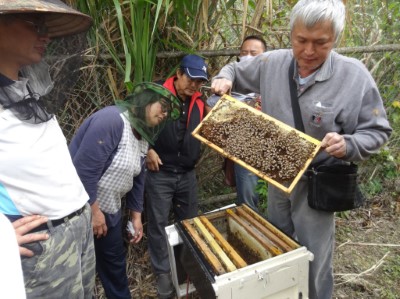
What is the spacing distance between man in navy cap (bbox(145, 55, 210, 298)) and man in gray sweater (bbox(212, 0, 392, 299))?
21.2 inches

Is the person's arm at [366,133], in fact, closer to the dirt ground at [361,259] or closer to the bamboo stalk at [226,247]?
the bamboo stalk at [226,247]

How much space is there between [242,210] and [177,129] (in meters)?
0.97

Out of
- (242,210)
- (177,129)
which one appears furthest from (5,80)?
(242,210)

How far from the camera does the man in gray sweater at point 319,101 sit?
5.97 ft

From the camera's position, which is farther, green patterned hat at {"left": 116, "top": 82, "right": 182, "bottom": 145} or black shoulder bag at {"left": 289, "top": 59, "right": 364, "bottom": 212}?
green patterned hat at {"left": 116, "top": 82, "right": 182, "bottom": 145}

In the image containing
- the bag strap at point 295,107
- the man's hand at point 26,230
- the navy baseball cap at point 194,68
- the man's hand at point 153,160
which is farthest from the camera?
the man's hand at point 153,160

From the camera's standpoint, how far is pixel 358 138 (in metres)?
1.87

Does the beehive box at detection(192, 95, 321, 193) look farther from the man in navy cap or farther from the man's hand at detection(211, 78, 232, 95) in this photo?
the man in navy cap

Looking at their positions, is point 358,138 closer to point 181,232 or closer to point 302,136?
point 302,136

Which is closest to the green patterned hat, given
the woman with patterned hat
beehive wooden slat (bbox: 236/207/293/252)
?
the woman with patterned hat

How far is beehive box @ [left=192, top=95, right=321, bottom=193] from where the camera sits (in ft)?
6.43

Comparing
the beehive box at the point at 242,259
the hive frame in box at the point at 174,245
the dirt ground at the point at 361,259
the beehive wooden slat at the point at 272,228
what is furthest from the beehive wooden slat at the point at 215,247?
the dirt ground at the point at 361,259

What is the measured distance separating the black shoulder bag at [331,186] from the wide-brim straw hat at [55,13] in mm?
1381

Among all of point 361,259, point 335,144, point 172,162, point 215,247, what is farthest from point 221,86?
point 361,259
